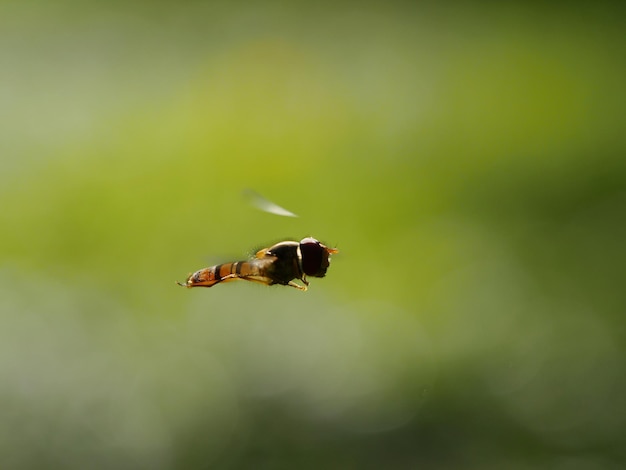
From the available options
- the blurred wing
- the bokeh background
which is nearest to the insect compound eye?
the blurred wing

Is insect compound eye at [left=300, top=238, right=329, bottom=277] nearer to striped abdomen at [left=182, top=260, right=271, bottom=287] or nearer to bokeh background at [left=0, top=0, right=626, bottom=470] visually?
striped abdomen at [left=182, top=260, right=271, bottom=287]

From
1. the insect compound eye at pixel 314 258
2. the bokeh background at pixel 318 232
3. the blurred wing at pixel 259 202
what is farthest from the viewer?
the bokeh background at pixel 318 232

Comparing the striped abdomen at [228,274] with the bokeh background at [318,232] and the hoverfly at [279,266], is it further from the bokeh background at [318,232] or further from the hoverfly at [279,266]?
the bokeh background at [318,232]

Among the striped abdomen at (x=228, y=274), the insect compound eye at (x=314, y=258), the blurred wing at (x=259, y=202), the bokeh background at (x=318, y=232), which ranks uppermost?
the blurred wing at (x=259, y=202)

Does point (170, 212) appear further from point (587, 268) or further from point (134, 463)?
point (587, 268)

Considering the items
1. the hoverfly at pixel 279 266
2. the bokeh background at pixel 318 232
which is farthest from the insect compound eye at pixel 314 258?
the bokeh background at pixel 318 232

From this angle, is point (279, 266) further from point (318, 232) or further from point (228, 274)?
point (318, 232)
